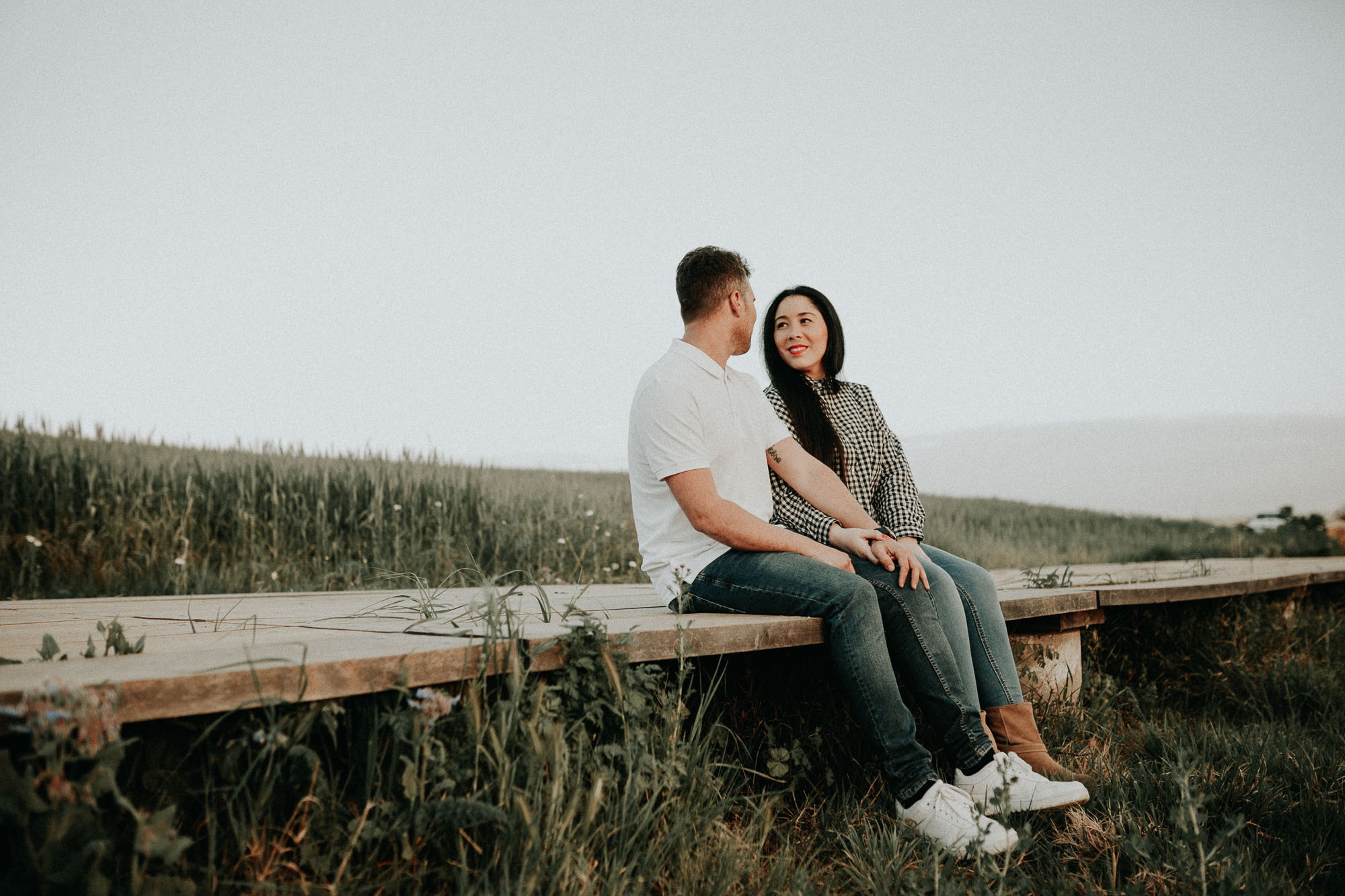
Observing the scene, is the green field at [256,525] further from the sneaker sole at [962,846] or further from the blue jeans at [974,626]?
the sneaker sole at [962,846]

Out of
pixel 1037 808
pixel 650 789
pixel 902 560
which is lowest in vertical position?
pixel 1037 808

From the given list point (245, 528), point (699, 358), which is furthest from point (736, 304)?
point (245, 528)

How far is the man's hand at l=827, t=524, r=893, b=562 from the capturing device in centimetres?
264

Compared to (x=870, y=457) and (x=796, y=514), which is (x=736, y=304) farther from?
(x=870, y=457)

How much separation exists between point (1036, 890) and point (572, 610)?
49.4 inches

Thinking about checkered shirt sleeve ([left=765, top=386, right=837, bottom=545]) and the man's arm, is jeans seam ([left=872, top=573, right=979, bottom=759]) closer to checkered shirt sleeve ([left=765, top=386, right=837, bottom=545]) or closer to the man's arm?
the man's arm

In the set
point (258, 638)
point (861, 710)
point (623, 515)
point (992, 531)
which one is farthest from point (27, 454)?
point (992, 531)

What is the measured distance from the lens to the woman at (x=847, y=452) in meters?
2.81

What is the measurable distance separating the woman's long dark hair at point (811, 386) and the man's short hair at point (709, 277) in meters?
0.84

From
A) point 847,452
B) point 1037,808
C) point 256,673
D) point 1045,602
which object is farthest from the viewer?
point 847,452

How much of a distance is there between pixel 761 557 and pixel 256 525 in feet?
15.6

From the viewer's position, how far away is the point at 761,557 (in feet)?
8.52

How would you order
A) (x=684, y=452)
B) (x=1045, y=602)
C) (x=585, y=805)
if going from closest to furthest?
(x=585, y=805) → (x=684, y=452) → (x=1045, y=602)

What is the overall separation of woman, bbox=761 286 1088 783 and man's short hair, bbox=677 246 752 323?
757 mm
